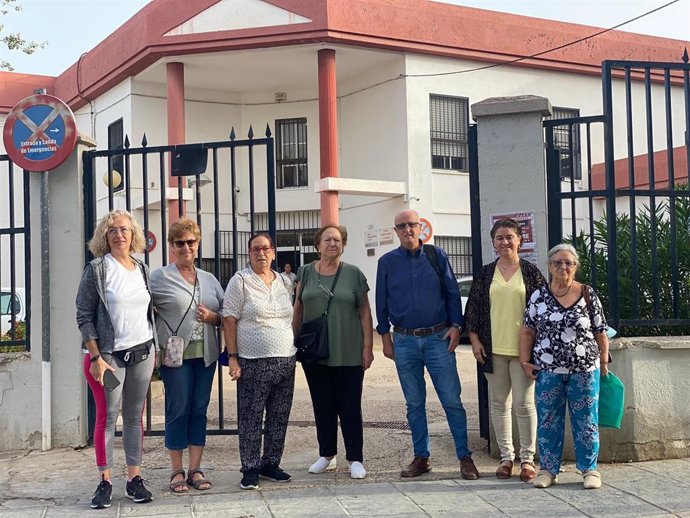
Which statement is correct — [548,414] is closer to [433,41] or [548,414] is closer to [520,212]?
[520,212]

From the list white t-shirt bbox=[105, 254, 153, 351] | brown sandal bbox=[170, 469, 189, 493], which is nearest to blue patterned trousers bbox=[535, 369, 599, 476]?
brown sandal bbox=[170, 469, 189, 493]

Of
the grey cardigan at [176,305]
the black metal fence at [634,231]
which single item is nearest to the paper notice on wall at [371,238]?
the black metal fence at [634,231]

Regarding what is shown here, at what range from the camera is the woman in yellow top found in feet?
19.2

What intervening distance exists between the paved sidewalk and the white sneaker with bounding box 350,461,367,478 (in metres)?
0.08

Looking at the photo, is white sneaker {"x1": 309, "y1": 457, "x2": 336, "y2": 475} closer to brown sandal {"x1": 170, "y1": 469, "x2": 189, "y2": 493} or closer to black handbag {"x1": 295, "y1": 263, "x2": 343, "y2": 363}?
black handbag {"x1": 295, "y1": 263, "x2": 343, "y2": 363}

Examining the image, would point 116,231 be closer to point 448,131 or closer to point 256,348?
point 256,348

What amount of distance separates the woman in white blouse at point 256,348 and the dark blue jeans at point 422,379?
0.79 m

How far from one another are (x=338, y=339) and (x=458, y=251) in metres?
14.2

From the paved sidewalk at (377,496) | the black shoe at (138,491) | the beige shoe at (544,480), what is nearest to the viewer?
the paved sidewalk at (377,496)

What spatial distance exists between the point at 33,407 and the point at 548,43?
643 inches

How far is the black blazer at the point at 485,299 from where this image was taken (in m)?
5.90

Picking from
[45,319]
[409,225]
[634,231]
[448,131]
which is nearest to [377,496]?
[409,225]

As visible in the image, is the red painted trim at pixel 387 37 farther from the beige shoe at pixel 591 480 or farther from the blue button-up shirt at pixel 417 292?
the beige shoe at pixel 591 480

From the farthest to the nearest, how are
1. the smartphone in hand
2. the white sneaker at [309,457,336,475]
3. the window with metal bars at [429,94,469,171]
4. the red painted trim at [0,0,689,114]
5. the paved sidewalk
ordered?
the window with metal bars at [429,94,469,171]
the red painted trim at [0,0,689,114]
the white sneaker at [309,457,336,475]
the smartphone in hand
the paved sidewalk
